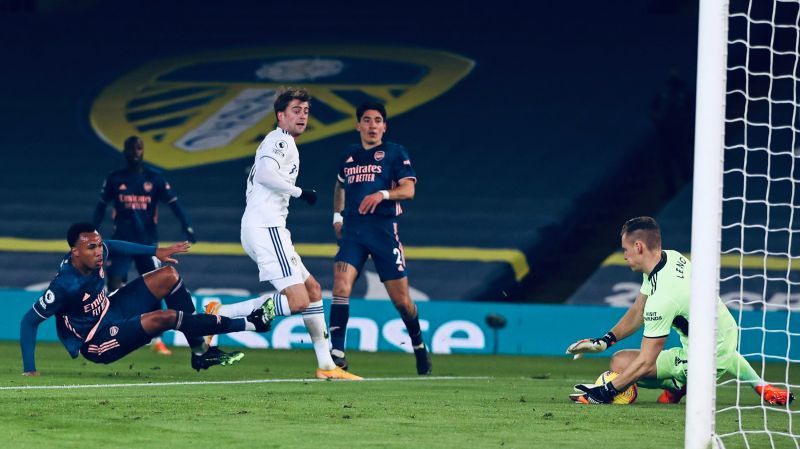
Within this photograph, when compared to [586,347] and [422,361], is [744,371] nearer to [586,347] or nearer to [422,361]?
[586,347]

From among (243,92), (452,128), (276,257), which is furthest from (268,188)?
(243,92)

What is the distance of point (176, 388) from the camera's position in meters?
7.88

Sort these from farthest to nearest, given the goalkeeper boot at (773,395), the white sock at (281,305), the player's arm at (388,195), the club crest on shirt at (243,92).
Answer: the club crest on shirt at (243,92) < the player's arm at (388,195) < the white sock at (281,305) < the goalkeeper boot at (773,395)

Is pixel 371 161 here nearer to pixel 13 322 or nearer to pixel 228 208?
pixel 13 322

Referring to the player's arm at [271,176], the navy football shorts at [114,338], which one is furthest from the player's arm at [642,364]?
the navy football shorts at [114,338]

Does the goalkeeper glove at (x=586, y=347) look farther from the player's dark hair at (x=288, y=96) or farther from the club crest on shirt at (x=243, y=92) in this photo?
the club crest on shirt at (x=243, y=92)

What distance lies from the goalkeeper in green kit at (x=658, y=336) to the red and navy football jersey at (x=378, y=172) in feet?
8.26

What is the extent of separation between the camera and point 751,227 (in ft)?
35.3

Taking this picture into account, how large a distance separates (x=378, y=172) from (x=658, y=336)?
3.13m

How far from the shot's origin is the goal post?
5.33m

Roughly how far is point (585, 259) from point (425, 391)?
318 inches

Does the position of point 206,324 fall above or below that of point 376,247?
below

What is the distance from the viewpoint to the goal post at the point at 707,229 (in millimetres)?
5332

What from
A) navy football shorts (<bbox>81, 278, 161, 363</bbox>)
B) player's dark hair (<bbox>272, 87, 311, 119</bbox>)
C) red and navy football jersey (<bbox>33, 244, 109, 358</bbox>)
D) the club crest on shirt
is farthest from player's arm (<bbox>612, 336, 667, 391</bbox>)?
the club crest on shirt
